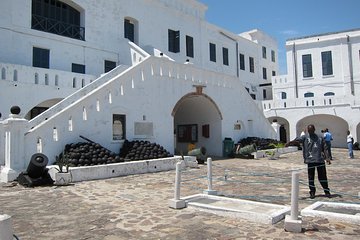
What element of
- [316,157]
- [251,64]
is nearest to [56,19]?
[316,157]

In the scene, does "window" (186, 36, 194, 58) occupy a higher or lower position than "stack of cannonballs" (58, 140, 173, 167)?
higher

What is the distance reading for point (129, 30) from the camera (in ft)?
71.3

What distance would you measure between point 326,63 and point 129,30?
19.2 metres

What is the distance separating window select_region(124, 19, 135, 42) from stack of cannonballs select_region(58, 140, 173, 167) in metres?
10.4

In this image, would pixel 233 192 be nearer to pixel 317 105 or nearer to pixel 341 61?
pixel 317 105

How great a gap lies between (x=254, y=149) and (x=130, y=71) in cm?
862

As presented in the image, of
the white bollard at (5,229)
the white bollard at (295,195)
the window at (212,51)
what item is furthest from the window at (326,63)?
the white bollard at (5,229)

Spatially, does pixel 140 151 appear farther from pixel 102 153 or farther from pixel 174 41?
pixel 174 41

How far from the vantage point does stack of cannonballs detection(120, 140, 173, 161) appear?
12.7 m

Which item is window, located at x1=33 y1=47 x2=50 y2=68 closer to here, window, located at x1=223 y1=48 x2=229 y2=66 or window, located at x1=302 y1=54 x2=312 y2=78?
window, located at x1=223 y1=48 x2=229 y2=66

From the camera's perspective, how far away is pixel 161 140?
1541 cm

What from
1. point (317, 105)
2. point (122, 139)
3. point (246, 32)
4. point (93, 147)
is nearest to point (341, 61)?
point (317, 105)

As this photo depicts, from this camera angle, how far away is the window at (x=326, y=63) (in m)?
30.4

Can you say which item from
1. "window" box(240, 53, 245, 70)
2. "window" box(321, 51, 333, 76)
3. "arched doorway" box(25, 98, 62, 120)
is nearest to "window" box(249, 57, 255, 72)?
"window" box(240, 53, 245, 70)
